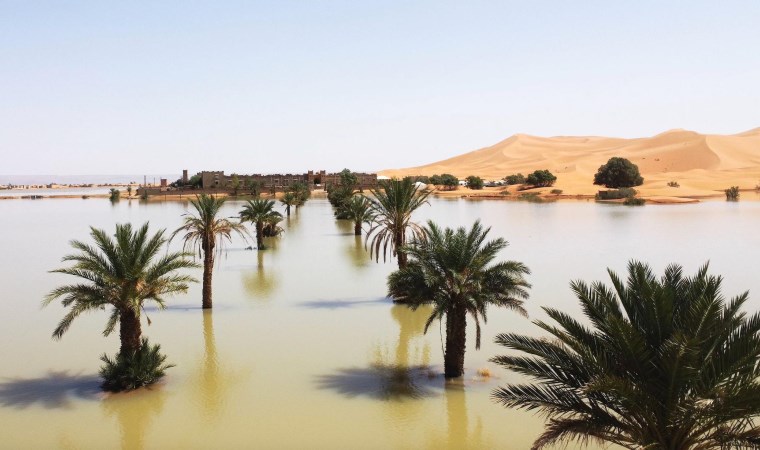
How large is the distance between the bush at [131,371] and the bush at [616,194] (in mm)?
72814

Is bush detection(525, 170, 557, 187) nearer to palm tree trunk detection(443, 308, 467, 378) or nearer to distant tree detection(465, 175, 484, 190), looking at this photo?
distant tree detection(465, 175, 484, 190)

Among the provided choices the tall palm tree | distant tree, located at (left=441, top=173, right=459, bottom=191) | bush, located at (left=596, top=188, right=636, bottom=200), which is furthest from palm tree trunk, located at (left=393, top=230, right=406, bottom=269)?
distant tree, located at (left=441, top=173, right=459, bottom=191)

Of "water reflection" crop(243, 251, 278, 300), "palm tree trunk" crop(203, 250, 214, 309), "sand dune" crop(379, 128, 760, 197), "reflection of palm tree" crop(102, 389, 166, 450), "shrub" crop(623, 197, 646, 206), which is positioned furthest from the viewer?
"sand dune" crop(379, 128, 760, 197)

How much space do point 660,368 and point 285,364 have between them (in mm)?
9606

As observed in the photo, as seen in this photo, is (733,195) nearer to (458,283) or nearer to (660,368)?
(458,283)

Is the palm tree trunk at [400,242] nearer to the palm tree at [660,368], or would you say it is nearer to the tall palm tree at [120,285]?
the tall palm tree at [120,285]

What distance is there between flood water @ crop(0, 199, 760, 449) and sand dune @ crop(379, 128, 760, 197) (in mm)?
62054

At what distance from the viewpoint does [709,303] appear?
6848mm

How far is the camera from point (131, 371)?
12992mm

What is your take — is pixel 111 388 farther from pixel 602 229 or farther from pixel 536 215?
pixel 536 215

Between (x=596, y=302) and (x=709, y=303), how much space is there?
1.43 meters

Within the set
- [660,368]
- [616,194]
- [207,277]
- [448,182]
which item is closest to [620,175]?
[616,194]

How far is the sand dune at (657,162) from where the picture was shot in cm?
9012

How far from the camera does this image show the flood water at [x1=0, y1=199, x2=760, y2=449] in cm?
1097
